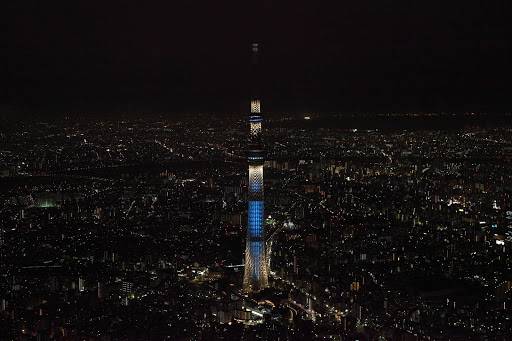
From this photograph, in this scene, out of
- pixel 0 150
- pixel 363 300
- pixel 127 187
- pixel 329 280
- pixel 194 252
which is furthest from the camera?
pixel 0 150

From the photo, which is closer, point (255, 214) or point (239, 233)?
point (255, 214)

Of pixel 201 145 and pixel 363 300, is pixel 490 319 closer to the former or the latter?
pixel 363 300

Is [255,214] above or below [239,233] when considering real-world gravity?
above

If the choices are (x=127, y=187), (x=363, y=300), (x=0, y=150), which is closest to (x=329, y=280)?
(x=363, y=300)

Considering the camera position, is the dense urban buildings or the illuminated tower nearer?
the dense urban buildings
